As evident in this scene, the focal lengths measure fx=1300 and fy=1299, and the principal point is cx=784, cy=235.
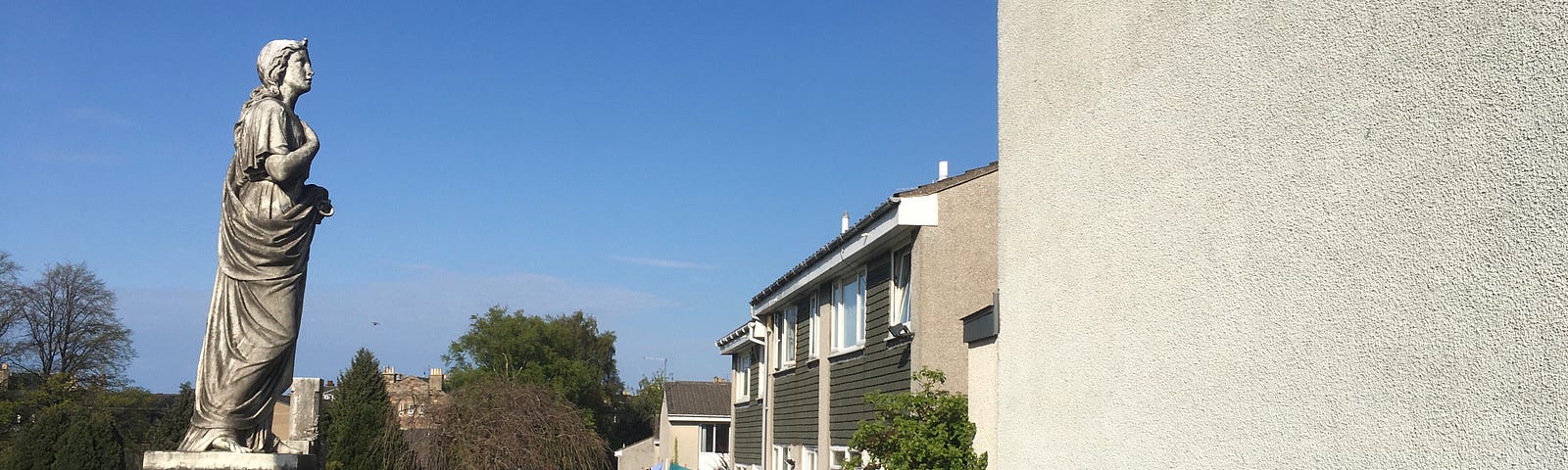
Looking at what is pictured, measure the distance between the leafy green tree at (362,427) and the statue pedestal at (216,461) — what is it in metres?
19.7

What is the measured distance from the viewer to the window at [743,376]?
2920 centimetres

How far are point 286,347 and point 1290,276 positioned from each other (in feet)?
13.8

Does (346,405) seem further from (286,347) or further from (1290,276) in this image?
(1290,276)

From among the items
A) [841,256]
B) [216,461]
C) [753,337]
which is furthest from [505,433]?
[216,461]

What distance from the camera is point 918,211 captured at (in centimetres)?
1374

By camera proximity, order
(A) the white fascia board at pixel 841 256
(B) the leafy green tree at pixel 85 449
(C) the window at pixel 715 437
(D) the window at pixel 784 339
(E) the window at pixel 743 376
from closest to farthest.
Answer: (A) the white fascia board at pixel 841 256, (B) the leafy green tree at pixel 85 449, (D) the window at pixel 784 339, (E) the window at pixel 743 376, (C) the window at pixel 715 437

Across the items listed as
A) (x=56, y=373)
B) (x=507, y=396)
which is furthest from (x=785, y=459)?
(x=56, y=373)

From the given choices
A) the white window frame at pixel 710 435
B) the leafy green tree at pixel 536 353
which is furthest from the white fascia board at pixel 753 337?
the leafy green tree at pixel 536 353

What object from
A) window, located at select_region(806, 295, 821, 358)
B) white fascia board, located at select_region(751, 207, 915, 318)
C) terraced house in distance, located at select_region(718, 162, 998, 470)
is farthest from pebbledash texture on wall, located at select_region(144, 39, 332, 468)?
window, located at select_region(806, 295, 821, 358)

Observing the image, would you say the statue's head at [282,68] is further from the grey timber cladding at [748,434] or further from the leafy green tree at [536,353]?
the leafy green tree at [536,353]

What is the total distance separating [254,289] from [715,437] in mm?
41877

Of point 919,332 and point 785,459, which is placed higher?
point 919,332

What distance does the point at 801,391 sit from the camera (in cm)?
2111

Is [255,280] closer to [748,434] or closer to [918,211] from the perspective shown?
[918,211]
